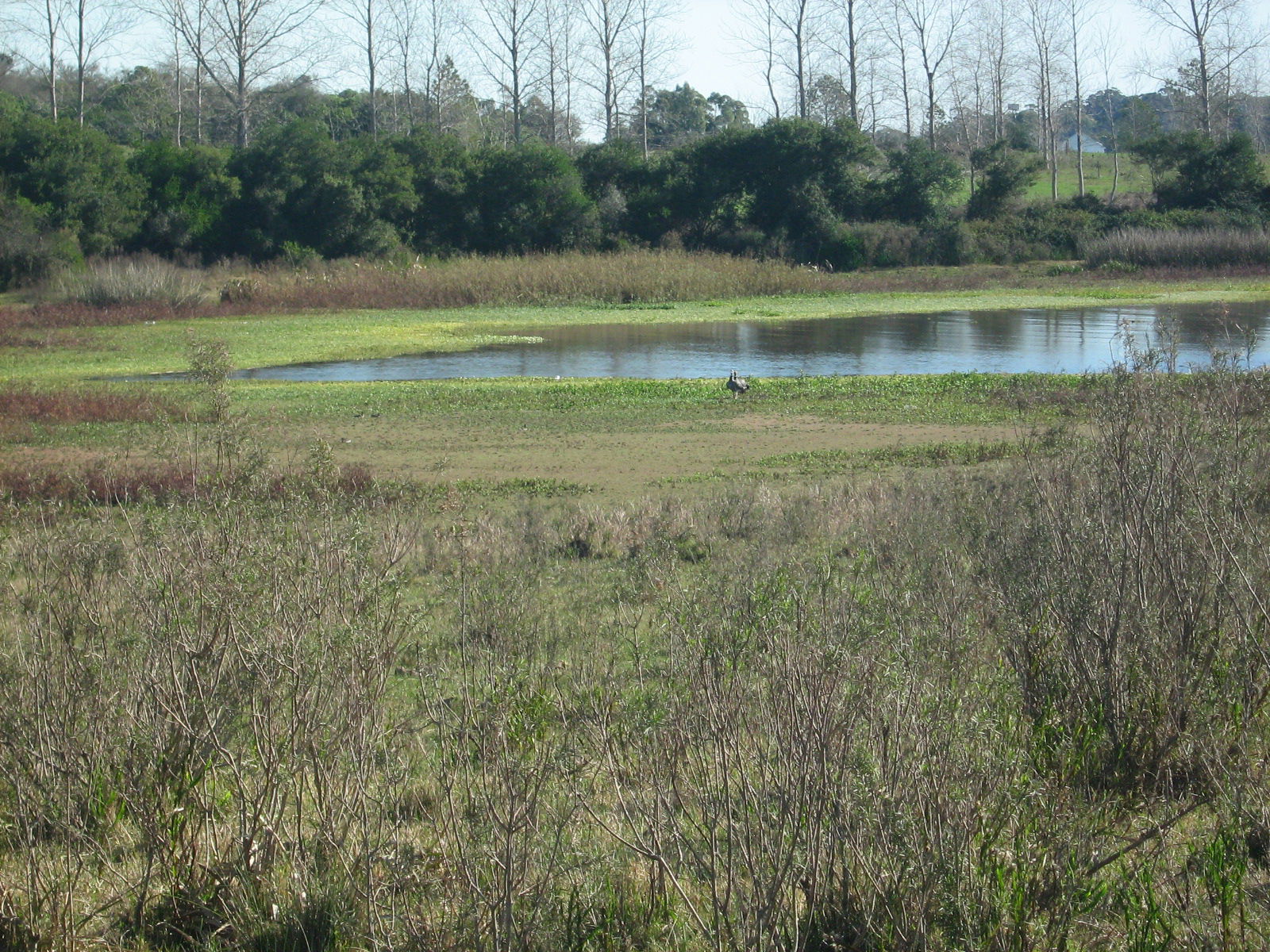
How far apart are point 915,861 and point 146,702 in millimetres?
3038

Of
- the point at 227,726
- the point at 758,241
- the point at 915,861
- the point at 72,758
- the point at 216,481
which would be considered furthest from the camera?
the point at 758,241

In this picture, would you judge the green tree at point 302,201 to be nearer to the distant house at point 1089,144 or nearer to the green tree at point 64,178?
the green tree at point 64,178

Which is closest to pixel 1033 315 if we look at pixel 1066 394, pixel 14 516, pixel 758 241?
pixel 758 241

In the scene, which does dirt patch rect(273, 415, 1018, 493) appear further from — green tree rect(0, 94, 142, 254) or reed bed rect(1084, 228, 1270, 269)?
reed bed rect(1084, 228, 1270, 269)

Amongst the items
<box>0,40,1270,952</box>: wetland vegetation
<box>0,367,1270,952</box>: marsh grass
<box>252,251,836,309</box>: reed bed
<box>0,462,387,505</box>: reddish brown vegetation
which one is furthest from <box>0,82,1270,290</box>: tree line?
<box>0,367,1270,952</box>: marsh grass

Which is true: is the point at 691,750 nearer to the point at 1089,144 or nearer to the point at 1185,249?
the point at 1185,249

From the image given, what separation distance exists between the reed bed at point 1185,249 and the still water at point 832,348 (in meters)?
10.6

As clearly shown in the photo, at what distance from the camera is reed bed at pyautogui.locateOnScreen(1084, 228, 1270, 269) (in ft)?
159

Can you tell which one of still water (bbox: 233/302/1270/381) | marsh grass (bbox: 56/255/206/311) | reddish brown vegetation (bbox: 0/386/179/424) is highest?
marsh grass (bbox: 56/255/206/311)

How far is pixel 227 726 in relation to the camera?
5.11 meters

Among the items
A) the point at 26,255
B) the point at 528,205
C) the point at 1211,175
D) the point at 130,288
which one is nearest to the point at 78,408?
the point at 130,288

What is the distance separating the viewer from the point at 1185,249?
49.1m

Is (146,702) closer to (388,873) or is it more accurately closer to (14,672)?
(14,672)

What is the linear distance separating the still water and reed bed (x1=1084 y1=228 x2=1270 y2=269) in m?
10.6
